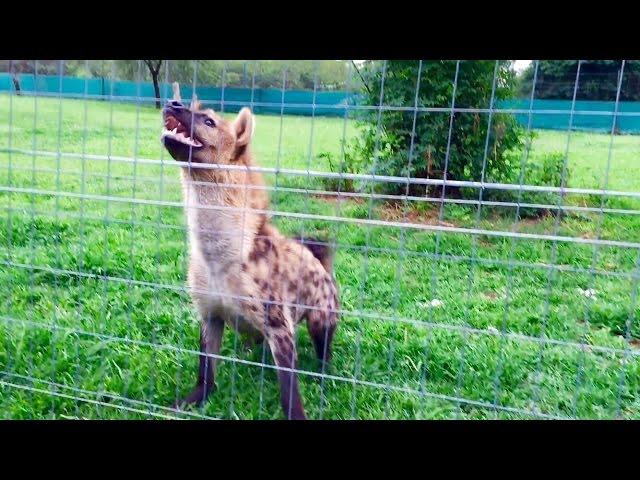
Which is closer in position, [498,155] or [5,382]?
[5,382]

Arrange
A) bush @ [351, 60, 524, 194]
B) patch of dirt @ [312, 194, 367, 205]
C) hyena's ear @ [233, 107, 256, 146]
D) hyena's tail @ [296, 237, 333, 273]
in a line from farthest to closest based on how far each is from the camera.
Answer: bush @ [351, 60, 524, 194] → patch of dirt @ [312, 194, 367, 205] → hyena's tail @ [296, 237, 333, 273] → hyena's ear @ [233, 107, 256, 146]

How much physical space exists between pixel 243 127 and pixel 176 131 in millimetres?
343

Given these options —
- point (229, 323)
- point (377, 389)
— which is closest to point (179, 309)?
point (229, 323)

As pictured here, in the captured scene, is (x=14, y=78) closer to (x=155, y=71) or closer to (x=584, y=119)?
(x=155, y=71)

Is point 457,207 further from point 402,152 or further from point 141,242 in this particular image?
point 141,242

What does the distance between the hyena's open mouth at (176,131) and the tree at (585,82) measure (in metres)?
3.17

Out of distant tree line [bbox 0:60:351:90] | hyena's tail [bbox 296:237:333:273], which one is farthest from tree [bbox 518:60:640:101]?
distant tree line [bbox 0:60:351:90]

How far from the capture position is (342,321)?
12.9ft

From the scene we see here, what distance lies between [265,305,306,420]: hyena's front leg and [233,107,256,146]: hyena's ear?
2.56ft

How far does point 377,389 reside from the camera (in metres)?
3.27

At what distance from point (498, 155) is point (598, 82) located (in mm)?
1247

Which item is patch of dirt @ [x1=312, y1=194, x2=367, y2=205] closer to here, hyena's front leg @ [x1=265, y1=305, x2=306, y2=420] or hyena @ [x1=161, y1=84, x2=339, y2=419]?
hyena @ [x1=161, y1=84, x2=339, y2=419]

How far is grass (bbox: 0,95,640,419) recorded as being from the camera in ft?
10.3

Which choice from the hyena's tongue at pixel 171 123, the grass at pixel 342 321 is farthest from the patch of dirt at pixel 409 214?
the hyena's tongue at pixel 171 123
